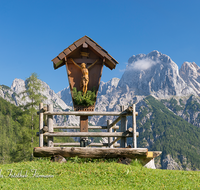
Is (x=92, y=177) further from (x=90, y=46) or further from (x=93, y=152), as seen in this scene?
(x=90, y=46)

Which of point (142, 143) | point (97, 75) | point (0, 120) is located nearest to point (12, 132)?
point (0, 120)

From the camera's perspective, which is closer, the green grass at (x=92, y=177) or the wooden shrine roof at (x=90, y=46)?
the green grass at (x=92, y=177)

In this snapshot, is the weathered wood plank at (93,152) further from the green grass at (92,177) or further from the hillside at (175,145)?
the hillside at (175,145)

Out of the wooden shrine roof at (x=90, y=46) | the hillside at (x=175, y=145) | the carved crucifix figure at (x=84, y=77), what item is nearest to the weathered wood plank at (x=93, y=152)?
the carved crucifix figure at (x=84, y=77)

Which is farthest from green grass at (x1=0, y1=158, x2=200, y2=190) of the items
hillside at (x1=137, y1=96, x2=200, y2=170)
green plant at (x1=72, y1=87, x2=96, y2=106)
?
hillside at (x1=137, y1=96, x2=200, y2=170)

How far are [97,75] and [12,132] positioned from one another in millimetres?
92526

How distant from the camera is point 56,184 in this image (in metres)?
6.89

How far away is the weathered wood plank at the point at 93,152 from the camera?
8.86 meters

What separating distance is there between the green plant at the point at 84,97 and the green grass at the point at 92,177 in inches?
136

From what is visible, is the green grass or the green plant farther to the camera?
the green plant

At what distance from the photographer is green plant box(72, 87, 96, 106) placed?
11.5m

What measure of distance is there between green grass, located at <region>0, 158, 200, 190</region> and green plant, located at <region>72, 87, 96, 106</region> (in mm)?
3448

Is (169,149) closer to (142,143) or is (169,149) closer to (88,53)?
(142,143)

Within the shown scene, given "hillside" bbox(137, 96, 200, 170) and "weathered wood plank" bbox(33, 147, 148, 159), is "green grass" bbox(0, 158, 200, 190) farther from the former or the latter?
"hillside" bbox(137, 96, 200, 170)
